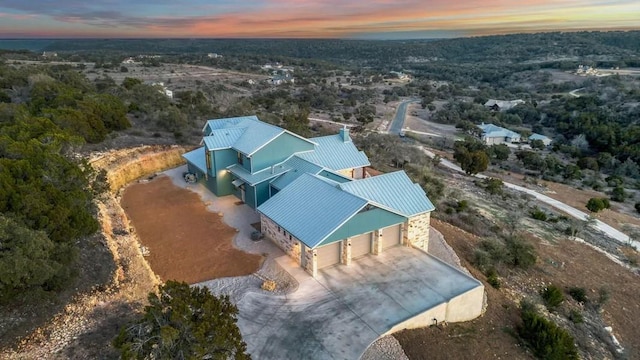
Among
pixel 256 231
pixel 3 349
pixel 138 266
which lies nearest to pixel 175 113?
pixel 256 231

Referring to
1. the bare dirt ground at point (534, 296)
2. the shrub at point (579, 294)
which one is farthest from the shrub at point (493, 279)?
the shrub at point (579, 294)

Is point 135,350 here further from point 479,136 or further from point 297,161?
point 479,136

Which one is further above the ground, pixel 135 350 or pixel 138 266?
pixel 135 350

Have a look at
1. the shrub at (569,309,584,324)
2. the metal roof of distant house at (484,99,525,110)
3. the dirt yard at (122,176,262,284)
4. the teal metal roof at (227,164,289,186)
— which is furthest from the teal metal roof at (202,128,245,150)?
the metal roof of distant house at (484,99,525,110)

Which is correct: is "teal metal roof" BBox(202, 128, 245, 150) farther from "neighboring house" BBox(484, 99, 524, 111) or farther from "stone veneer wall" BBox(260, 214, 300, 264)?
"neighboring house" BBox(484, 99, 524, 111)

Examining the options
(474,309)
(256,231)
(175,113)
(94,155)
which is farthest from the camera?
(175,113)

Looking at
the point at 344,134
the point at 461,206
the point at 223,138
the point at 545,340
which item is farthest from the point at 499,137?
the point at 545,340
